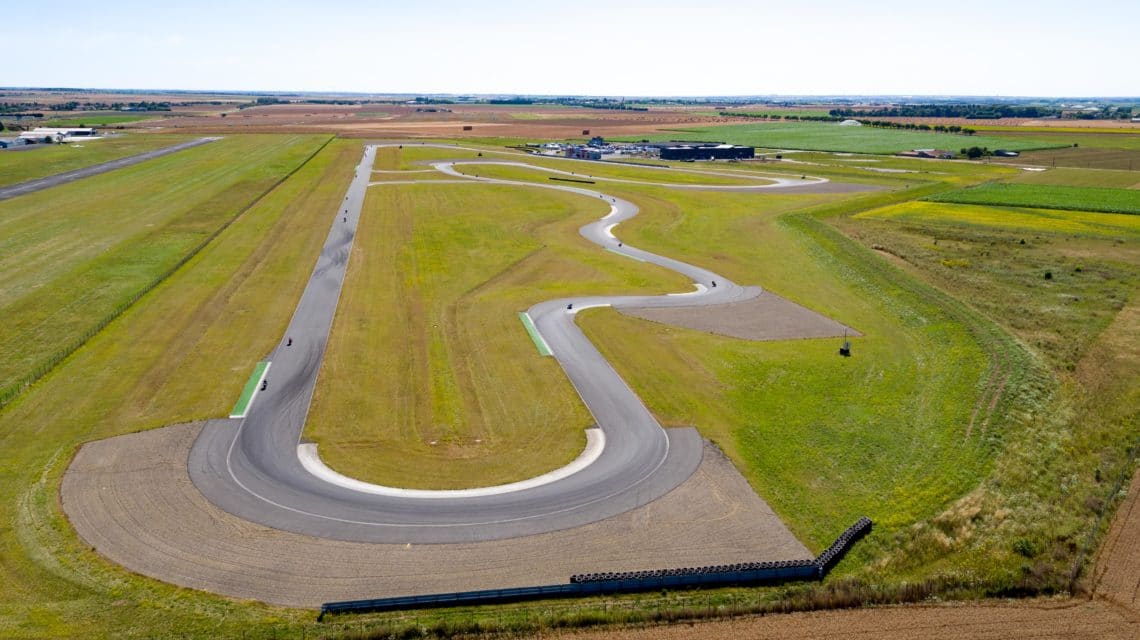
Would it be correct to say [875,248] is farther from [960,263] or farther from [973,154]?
[973,154]

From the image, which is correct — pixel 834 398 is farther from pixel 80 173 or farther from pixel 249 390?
pixel 80 173

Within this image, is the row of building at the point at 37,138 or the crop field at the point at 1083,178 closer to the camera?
the crop field at the point at 1083,178

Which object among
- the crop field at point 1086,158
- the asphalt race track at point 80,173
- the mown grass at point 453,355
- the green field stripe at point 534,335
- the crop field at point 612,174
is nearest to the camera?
the mown grass at point 453,355

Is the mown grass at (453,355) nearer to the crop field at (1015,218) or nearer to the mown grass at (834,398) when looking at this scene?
the mown grass at (834,398)

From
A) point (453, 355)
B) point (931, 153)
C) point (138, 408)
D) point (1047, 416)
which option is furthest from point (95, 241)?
point (931, 153)

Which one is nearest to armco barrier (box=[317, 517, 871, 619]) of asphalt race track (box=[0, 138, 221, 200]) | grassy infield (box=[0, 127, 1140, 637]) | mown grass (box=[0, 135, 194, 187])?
grassy infield (box=[0, 127, 1140, 637])

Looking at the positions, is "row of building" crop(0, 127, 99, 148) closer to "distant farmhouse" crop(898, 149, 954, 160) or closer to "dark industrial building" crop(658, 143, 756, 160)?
"dark industrial building" crop(658, 143, 756, 160)

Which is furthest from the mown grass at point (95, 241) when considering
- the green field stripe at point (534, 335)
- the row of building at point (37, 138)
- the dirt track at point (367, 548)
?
the row of building at point (37, 138)
